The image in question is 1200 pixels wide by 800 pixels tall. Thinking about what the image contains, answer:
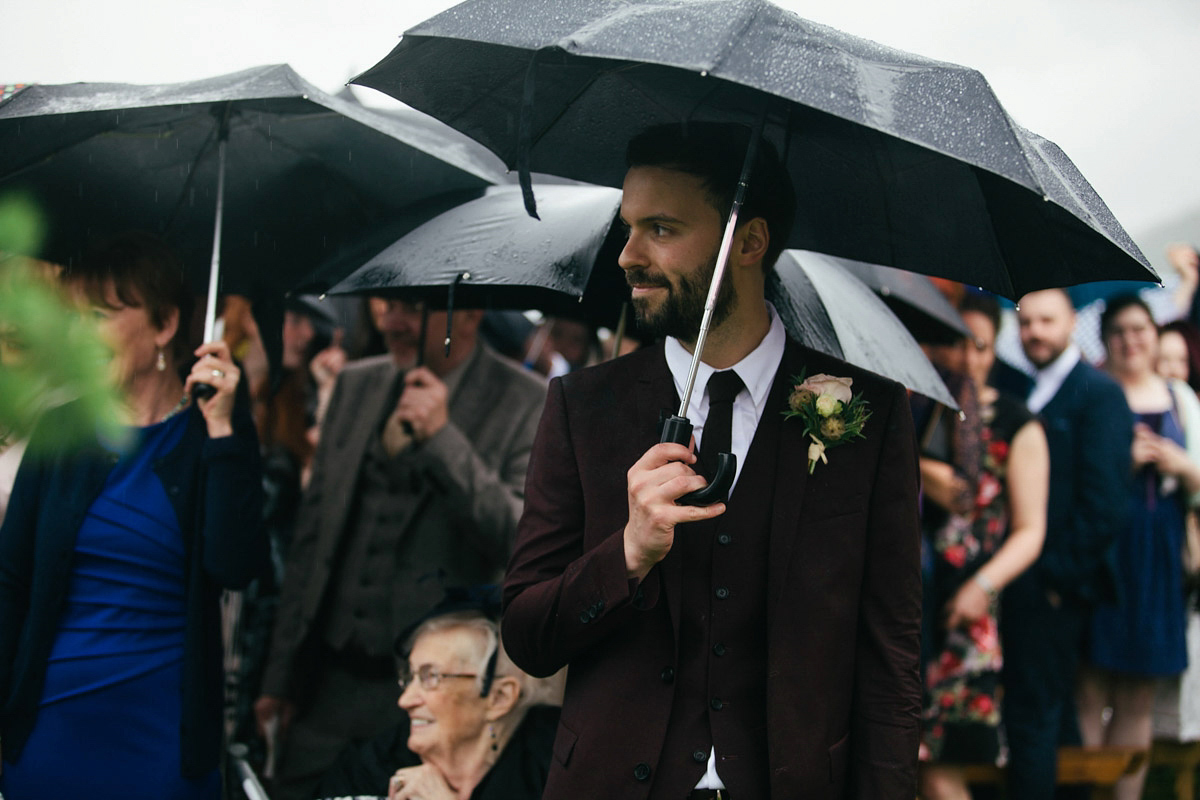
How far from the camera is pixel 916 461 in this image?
7.73 ft

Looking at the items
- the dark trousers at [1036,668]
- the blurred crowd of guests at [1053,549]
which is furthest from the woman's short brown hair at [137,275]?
the dark trousers at [1036,668]

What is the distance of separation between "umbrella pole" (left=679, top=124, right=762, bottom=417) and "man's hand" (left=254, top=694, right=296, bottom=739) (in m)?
2.50

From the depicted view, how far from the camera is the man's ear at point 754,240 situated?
94.2 inches

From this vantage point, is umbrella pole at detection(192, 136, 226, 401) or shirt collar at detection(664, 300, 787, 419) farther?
umbrella pole at detection(192, 136, 226, 401)

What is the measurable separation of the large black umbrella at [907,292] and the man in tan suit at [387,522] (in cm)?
123

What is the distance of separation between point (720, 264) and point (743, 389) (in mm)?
304

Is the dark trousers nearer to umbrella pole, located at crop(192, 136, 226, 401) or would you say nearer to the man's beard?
the man's beard

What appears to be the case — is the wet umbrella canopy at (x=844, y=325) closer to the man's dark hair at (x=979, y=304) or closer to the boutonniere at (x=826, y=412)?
the boutonniere at (x=826, y=412)

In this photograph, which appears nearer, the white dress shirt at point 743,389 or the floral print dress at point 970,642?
the white dress shirt at point 743,389

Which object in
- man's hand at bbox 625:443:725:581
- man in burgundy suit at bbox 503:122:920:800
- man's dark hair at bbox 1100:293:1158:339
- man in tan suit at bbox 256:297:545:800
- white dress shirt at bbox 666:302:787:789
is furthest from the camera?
man's dark hair at bbox 1100:293:1158:339

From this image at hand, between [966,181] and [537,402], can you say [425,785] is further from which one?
[966,181]

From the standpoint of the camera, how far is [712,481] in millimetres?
1985

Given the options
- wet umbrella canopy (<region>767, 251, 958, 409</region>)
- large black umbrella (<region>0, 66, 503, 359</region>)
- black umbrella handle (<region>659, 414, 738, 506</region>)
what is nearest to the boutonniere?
black umbrella handle (<region>659, 414, 738, 506</region>)

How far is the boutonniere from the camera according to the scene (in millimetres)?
2197
